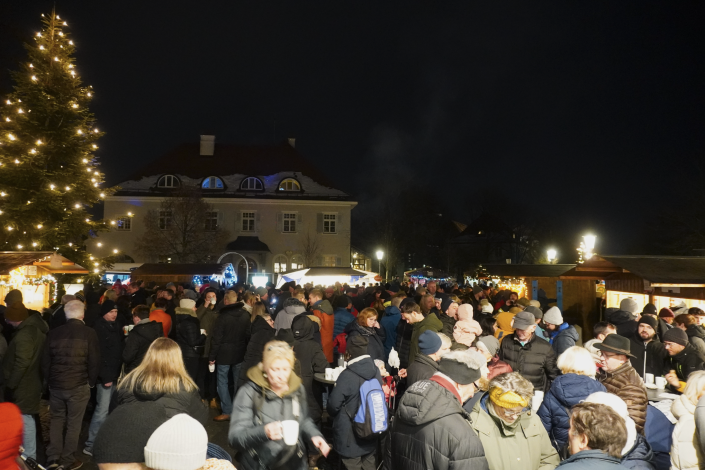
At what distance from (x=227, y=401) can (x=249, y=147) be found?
46834mm

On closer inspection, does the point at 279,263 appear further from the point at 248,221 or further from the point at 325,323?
the point at 325,323

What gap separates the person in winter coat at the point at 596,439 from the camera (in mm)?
2889

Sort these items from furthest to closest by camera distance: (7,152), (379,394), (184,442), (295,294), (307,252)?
(307,252) < (7,152) < (295,294) < (379,394) < (184,442)

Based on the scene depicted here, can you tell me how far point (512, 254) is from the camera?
5622 centimetres

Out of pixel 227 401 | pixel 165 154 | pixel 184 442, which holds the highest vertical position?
pixel 165 154

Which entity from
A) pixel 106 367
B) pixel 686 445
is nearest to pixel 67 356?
pixel 106 367

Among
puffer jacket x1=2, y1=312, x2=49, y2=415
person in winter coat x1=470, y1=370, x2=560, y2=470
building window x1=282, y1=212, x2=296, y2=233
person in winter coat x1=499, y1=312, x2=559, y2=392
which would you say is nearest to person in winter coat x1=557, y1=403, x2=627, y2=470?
person in winter coat x1=470, y1=370, x2=560, y2=470

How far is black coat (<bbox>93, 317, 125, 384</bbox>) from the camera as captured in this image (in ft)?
23.3

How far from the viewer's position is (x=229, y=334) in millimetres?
8523

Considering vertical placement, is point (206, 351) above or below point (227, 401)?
above

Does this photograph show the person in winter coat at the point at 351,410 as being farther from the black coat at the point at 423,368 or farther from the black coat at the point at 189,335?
the black coat at the point at 189,335

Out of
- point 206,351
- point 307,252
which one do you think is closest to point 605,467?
point 206,351

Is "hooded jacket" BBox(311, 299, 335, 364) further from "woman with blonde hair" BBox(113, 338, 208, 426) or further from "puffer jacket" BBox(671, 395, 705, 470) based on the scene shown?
"puffer jacket" BBox(671, 395, 705, 470)

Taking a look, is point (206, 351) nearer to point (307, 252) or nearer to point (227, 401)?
point (227, 401)
